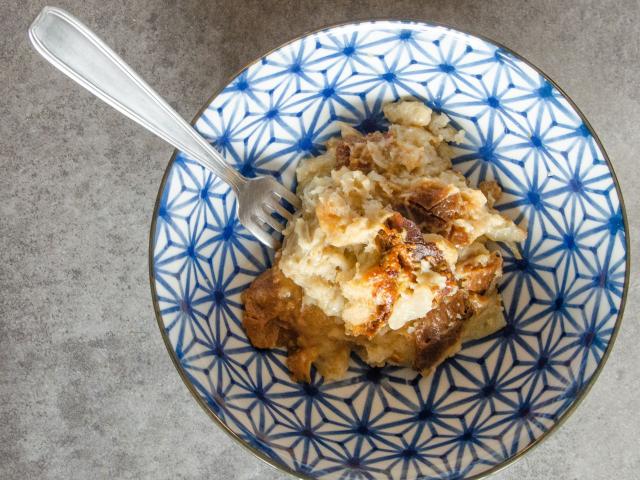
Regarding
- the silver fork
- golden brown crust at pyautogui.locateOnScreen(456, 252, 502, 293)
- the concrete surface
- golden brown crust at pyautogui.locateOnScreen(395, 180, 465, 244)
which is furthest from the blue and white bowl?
the concrete surface

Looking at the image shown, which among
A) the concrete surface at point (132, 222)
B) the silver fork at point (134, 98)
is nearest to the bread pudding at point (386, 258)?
the silver fork at point (134, 98)

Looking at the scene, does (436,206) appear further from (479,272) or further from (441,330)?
(441,330)

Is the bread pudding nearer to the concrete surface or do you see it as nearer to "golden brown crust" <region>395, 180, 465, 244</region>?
"golden brown crust" <region>395, 180, 465, 244</region>

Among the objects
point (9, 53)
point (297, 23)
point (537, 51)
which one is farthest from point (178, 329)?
point (537, 51)

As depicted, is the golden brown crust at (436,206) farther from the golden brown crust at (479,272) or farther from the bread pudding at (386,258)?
the golden brown crust at (479,272)

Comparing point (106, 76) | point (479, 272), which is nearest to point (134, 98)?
point (106, 76)
